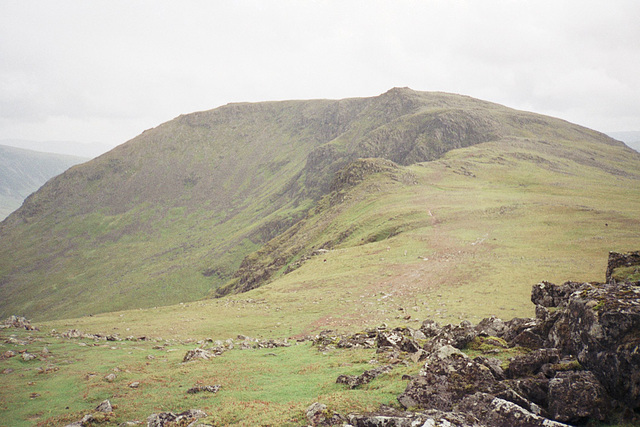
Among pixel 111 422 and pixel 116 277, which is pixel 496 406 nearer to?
pixel 111 422

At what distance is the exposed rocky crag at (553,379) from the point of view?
388 inches

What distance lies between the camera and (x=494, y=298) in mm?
33969

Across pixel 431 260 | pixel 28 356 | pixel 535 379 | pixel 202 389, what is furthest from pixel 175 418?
pixel 431 260

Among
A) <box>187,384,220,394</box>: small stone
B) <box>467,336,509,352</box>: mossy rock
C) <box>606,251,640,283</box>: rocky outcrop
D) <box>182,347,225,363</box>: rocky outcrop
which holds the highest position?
<box>606,251,640,283</box>: rocky outcrop

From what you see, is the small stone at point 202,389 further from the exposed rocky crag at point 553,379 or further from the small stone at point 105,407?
the exposed rocky crag at point 553,379

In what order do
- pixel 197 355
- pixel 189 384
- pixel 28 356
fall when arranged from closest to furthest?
pixel 189 384
pixel 28 356
pixel 197 355

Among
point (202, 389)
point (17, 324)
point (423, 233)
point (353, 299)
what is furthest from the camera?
point (423, 233)

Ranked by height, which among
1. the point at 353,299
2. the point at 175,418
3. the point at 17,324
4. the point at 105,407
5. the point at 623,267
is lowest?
the point at 17,324

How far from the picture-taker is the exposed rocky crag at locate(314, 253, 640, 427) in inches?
388

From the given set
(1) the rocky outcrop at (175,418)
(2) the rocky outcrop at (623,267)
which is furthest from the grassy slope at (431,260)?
(1) the rocky outcrop at (175,418)

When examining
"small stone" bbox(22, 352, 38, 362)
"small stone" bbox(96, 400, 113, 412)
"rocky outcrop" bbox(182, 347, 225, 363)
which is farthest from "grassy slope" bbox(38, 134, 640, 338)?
"small stone" bbox(96, 400, 113, 412)

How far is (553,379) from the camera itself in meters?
10.9

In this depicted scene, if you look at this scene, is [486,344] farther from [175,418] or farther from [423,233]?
[423,233]

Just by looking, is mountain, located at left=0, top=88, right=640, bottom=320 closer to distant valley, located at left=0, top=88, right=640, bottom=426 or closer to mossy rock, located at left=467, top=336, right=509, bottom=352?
distant valley, located at left=0, top=88, right=640, bottom=426
